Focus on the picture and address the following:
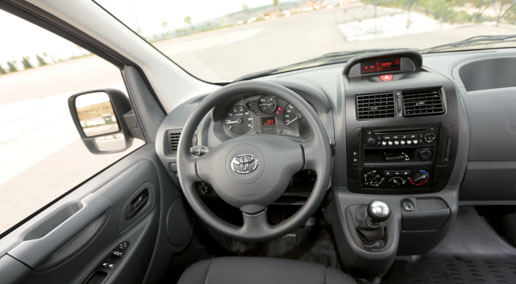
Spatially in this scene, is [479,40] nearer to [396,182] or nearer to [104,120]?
[396,182]

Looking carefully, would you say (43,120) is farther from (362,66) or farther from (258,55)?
(362,66)

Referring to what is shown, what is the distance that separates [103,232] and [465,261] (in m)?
2.36

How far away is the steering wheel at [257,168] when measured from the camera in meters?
1.21

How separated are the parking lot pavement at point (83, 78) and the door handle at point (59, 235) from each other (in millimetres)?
196

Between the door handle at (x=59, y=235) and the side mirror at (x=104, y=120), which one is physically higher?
the side mirror at (x=104, y=120)

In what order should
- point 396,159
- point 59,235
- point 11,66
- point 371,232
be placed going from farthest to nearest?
point 371,232, point 396,159, point 11,66, point 59,235

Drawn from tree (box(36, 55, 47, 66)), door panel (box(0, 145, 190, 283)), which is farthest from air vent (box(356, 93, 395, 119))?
tree (box(36, 55, 47, 66))

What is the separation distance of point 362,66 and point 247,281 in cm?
133

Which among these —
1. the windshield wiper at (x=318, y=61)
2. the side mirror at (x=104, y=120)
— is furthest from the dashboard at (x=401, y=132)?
the side mirror at (x=104, y=120)

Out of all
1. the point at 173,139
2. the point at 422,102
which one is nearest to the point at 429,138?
the point at 422,102

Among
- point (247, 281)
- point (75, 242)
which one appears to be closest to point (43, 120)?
point (75, 242)

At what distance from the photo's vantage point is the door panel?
0.98 metres

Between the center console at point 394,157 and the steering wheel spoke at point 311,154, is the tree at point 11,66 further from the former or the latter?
the center console at point 394,157

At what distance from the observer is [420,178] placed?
156 centimetres
